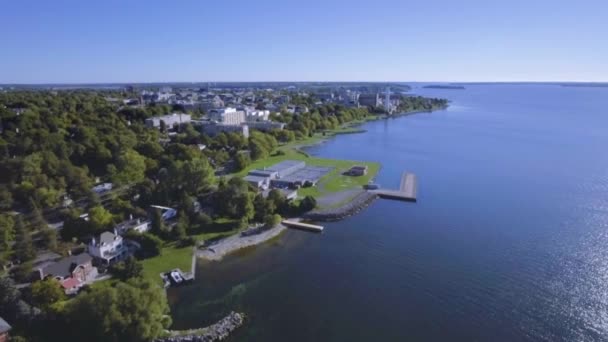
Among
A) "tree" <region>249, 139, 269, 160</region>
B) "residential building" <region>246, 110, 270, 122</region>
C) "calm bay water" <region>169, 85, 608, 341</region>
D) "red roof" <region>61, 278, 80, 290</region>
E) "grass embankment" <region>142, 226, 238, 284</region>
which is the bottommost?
"calm bay water" <region>169, 85, 608, 341</region>

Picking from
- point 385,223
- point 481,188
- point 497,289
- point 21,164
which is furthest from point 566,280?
point 21,164

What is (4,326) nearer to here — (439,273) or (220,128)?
(439,273)

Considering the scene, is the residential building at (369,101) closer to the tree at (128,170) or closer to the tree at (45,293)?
the tree at (128,170)

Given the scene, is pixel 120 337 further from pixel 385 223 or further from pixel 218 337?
pixel 385 223

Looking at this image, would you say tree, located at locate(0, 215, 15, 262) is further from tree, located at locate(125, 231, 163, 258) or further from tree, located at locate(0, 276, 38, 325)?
tree, located at locate(125, 231, 163, 258)

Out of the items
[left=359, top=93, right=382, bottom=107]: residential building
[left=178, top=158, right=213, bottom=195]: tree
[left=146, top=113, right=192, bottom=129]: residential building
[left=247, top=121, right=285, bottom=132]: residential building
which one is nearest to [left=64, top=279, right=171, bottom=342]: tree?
[left=178, top=158, right=213, bottom=195]: tree

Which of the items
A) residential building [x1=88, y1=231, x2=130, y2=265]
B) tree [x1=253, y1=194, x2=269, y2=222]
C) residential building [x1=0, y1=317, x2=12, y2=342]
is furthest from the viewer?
tree [x1=253, y1=194, x2=269, y2=222]
